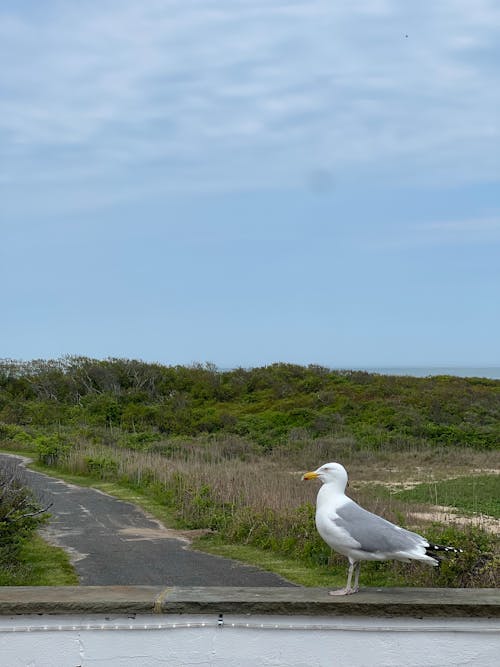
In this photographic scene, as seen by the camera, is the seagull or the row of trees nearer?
the seagull

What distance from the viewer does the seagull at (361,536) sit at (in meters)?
4.10

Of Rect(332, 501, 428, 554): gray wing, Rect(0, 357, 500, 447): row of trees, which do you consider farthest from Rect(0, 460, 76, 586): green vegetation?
Rect(0, 357, 500, 447): row of trees

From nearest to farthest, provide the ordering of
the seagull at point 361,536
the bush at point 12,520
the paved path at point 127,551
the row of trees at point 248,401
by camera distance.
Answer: the seagull at point 361,536
the paved path at point 127,551
the bush at point 12,520
the row of trees at point 248,401

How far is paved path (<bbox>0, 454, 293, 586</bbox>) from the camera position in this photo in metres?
10.1

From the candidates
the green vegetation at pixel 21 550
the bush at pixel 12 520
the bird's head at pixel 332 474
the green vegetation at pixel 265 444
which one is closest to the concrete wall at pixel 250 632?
the bird's head at pixel 332 474

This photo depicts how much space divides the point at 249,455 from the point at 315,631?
22.0 metres

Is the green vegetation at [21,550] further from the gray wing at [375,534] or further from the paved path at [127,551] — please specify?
the gray wing at [375,534]

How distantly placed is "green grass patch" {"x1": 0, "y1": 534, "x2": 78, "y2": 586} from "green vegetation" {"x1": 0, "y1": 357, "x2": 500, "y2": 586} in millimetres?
2242

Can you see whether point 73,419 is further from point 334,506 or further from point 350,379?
point 334,506

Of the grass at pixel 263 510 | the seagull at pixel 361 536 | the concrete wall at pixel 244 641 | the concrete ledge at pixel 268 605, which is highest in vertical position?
the seagull at pixel 361 536

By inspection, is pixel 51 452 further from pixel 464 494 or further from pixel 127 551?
pixel 127 551

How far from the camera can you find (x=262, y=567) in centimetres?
1084

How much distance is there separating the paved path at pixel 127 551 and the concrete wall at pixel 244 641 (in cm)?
645

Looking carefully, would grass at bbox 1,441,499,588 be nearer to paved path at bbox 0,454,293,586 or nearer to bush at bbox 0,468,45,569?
paved path at bbox 0,454,293,586
